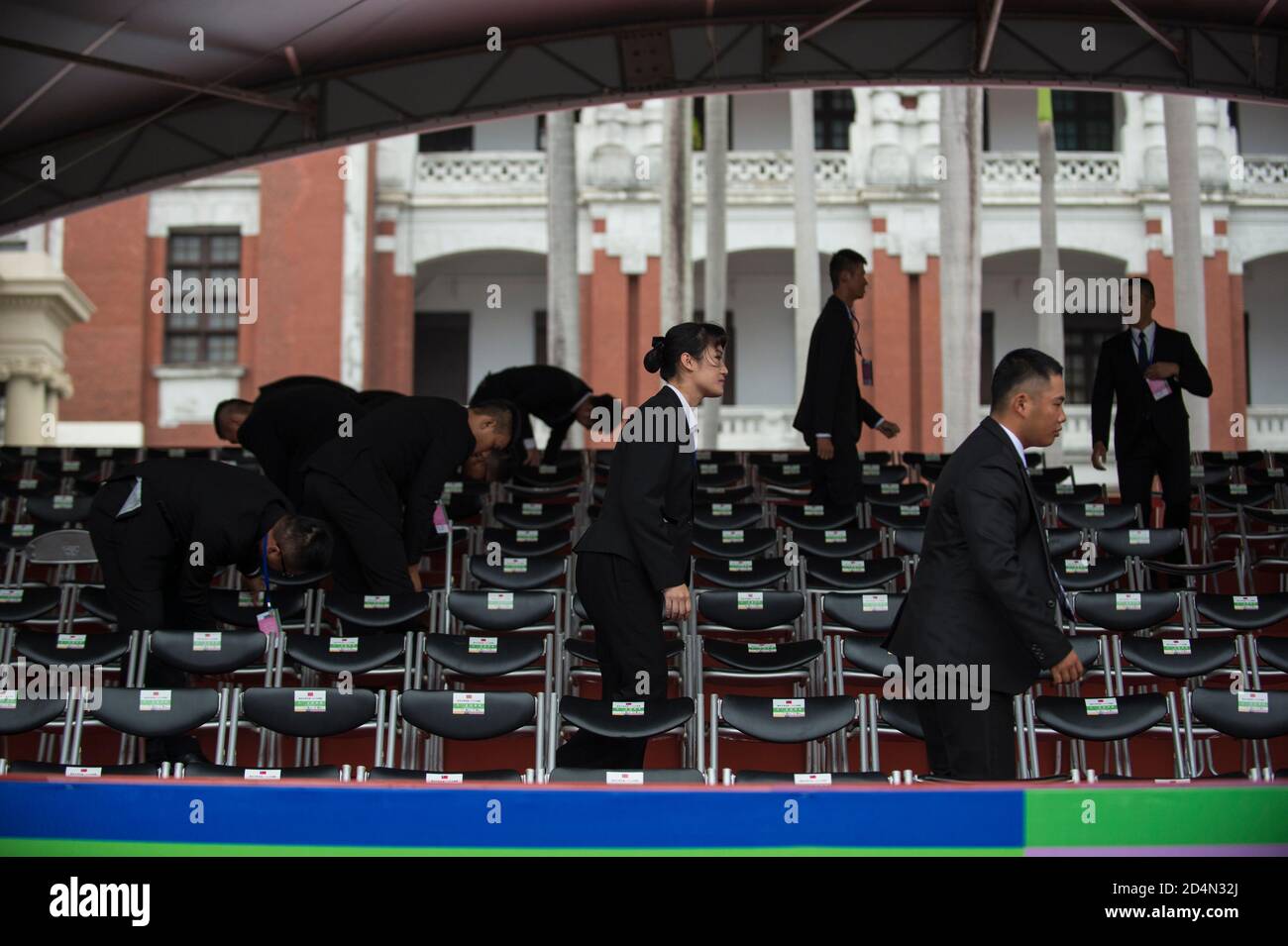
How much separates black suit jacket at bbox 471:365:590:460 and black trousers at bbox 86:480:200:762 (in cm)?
348

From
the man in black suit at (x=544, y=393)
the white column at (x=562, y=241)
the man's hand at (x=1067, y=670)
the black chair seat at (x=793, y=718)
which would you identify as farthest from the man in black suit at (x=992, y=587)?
the white column at (x=562, y=241)

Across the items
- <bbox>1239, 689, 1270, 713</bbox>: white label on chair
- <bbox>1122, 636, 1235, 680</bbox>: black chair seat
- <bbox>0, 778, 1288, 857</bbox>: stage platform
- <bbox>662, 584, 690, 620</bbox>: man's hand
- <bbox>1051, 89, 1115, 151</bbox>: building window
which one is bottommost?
<bbox>0, 778, 1288, 857</bbox>: stage platform

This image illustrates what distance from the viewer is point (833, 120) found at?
28.4 meters

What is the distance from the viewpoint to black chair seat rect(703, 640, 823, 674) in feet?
22.8

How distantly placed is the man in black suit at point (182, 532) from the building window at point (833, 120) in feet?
75.0

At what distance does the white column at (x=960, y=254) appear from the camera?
1691 cm

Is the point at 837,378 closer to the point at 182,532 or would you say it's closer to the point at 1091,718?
the point at 1091,718

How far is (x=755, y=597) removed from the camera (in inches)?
293

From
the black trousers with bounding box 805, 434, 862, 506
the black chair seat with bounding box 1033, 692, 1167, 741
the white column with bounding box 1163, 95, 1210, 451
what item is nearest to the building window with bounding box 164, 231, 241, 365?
the white column with bounding box 1163, 95, 1210, 451

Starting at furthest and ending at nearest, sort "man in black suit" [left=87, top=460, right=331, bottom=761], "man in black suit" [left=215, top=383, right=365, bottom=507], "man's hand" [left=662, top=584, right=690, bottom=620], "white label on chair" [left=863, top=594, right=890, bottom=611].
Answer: "man in black suit" [left=215, top=383, right=365, bottom=507] < "white label on chair" [left=863, top=594, right=890, bottom=611] < "man in black suit" [left=87, top=460, right=331, bottom=761] < "man's hand" [left=662, top=584, right=690, bottom=620]

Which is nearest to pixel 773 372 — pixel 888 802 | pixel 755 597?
pixel 755 597

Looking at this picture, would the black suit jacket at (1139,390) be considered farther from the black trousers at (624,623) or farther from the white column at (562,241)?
the white column at (562,241)

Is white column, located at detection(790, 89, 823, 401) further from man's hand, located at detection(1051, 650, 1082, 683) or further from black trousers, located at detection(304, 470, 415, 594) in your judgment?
man's hand, located at detection(1051, 650, 1082, 683)

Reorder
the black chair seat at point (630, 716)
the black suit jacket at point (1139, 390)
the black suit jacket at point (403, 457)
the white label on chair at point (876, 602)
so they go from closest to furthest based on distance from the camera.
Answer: the black chair seat at point (630, 716)
the black suit jacket at point (403, 457)
the white label on chair at point (876, 602)
the black suit jacket at point (1139, 390)
